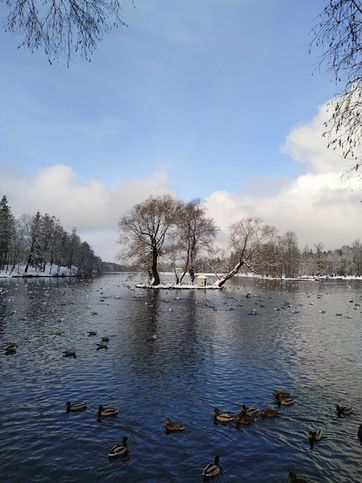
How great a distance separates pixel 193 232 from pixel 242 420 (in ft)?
219

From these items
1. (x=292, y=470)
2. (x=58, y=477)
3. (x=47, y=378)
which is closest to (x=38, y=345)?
(x=47, y=378)

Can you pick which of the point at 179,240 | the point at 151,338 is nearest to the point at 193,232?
the point at 179,240

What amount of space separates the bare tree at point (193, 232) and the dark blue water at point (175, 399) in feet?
157

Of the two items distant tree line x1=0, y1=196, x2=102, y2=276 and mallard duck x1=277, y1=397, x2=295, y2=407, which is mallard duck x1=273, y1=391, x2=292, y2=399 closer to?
mallard duck x1=277, y1=397, x2=295, y2=407

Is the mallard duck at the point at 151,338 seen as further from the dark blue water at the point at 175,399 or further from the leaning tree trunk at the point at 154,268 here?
the leaning tree trunk at the point at 154,268

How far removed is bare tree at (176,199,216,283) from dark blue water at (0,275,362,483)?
47973 mm

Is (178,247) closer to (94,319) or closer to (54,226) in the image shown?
(94,319)

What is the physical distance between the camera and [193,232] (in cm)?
7806

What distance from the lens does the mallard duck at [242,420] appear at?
38.4 feet

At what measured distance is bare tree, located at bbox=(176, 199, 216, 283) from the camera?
7581 cm

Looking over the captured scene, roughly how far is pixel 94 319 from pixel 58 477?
75.3ft

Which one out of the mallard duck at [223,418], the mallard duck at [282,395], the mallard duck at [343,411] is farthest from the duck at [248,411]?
the mallard duck at [343,411]

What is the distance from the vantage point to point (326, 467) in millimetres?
9461

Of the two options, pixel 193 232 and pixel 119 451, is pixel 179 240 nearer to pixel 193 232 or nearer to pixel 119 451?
pixel 193 232
